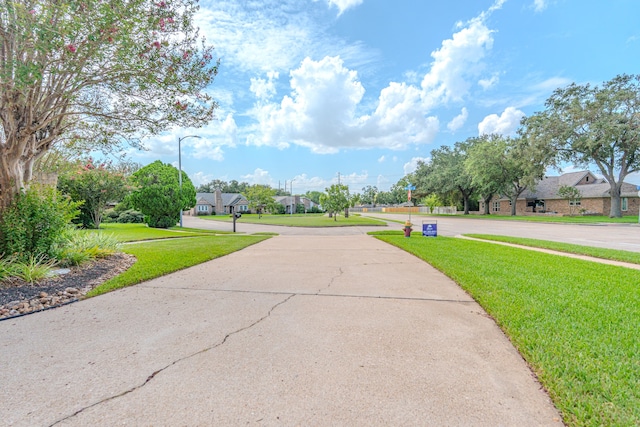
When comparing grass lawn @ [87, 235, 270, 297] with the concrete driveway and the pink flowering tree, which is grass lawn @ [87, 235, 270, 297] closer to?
the concrete driveway

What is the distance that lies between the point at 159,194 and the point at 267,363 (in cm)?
2053

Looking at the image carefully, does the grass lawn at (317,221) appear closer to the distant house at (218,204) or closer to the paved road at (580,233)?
the paved road at (580,233)

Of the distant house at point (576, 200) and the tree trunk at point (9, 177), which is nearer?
the tree trunk at point (9, 177)

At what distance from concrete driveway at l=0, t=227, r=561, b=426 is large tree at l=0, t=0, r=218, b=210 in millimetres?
3636

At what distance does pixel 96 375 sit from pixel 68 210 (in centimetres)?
537

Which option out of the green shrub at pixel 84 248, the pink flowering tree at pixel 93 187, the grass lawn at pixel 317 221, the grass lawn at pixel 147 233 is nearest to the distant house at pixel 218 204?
the grass lawn at pixel 317 221

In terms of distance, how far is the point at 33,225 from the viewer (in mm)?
5668

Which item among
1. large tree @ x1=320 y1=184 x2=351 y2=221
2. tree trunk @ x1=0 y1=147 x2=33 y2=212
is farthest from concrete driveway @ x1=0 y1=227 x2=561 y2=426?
large tree @ x1=320 y1=184 x2=351 y2=221

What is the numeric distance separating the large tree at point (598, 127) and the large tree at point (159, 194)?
3262 cm

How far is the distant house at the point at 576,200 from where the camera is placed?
3521 centimetres

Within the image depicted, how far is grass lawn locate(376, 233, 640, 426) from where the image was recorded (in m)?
2.15

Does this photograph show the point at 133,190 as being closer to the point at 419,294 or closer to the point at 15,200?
the point at 15,200

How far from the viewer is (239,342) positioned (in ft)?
10.3

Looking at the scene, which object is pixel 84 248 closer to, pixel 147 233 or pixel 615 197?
pixel 147 233
